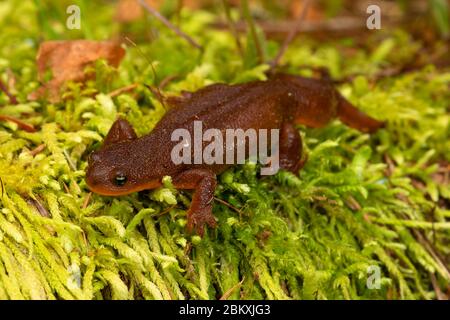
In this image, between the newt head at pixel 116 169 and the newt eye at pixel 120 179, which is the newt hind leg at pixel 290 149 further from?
the newt eye at pixel 120 179

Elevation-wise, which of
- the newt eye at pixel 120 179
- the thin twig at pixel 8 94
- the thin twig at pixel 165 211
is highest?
the thin twig at pixel 8 94

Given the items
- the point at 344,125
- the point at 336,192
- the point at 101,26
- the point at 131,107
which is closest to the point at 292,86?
the point at 344,125

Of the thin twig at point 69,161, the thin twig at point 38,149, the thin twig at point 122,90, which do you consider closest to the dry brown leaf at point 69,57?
the thin twig at point 122,90

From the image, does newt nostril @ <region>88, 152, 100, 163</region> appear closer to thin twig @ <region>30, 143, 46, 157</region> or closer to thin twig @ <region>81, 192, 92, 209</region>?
thin twig @ <region>81, 192, 92, 209</region>

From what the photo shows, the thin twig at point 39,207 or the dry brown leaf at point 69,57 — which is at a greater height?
the dry brown leaf at point 69,57

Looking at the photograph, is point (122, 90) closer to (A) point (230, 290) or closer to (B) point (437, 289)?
(A) point (230, 290)
